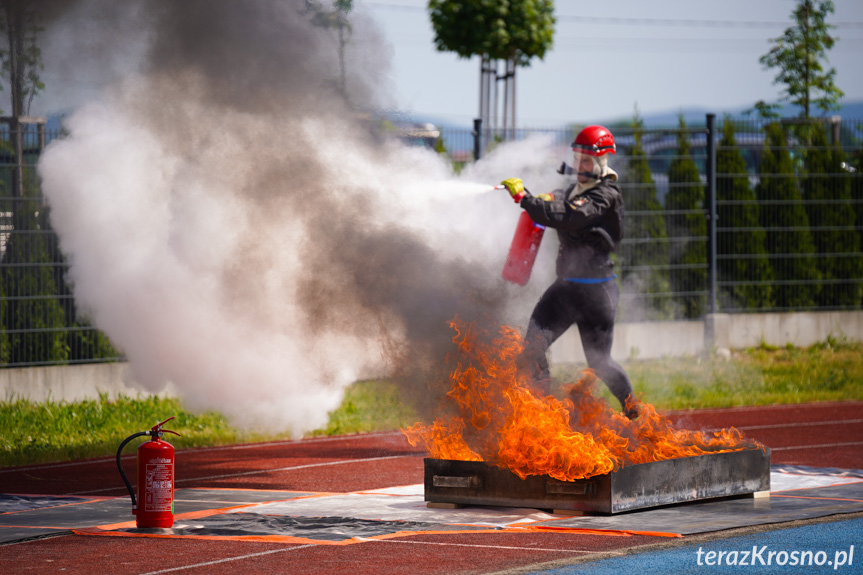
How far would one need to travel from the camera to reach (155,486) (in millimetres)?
7074

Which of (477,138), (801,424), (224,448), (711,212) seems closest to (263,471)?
(224,448)

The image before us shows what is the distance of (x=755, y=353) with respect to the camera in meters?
17.9

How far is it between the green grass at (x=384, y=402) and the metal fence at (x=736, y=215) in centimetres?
85

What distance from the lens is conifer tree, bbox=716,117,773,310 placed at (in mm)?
17828

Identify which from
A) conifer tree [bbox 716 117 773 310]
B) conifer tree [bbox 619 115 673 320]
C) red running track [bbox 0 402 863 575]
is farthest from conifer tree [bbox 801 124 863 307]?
red running track [bbox 0 402 863 575]

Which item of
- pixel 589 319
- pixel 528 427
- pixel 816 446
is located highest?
pixel 589 319

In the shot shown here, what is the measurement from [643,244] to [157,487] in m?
11.0

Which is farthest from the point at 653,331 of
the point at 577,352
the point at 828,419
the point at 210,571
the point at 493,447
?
the point at 210,571

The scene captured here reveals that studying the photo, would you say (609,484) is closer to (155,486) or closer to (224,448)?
(155,486)

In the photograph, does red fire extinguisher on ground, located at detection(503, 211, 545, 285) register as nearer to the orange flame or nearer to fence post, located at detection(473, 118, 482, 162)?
the orange flame

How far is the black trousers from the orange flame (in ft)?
1.38

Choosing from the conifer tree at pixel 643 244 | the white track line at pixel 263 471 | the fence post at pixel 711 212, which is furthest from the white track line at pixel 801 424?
the fence post at pixel 711 212

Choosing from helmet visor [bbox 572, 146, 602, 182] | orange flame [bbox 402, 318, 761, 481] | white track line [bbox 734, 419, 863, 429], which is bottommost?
white track line [bbox 734, 419, 863, 429]

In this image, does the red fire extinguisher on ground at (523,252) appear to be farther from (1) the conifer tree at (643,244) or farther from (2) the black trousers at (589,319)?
(1) the conifer tree at (643,244)
